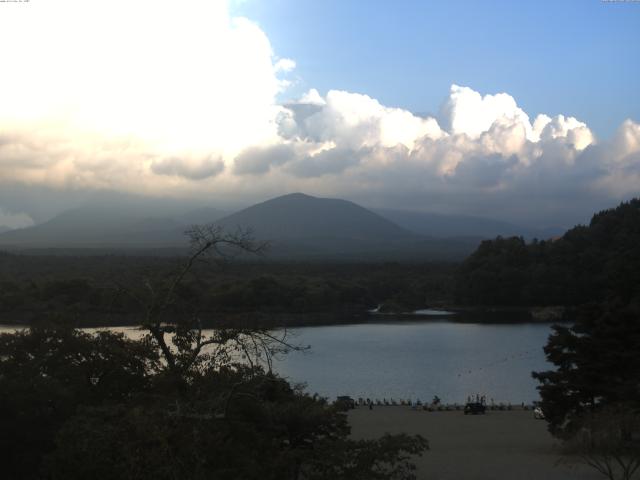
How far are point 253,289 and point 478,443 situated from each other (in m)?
31.0

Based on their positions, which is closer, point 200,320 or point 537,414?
point 200,320

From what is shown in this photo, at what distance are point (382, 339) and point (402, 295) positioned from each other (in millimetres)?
19419

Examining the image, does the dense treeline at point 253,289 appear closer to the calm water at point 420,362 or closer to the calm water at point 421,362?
the calm water at point 420,362

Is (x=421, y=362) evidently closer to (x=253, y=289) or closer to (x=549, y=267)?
(x=253, y=289)

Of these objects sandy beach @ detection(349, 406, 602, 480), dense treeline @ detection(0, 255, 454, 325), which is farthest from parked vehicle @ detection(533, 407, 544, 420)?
dense treeline @ detection(0, 255, 454, 325)

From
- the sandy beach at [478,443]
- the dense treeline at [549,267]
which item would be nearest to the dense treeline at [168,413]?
the sandy beach at [478,443]

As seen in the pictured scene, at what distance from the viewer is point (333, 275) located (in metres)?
62.7

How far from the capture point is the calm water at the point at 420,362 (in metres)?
21.6

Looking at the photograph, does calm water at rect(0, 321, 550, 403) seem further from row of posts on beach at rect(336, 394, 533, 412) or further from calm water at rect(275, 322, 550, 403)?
row of posts on beach at rect(336, 394, 533, 412)

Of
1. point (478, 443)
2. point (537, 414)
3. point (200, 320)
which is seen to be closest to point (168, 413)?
point (200, 320)

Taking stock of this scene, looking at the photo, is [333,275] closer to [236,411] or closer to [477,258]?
[477,258]

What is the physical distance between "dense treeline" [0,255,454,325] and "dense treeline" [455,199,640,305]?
3.85 metres

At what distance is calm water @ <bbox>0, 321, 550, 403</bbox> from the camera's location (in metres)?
21.6

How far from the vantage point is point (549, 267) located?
49938mm
